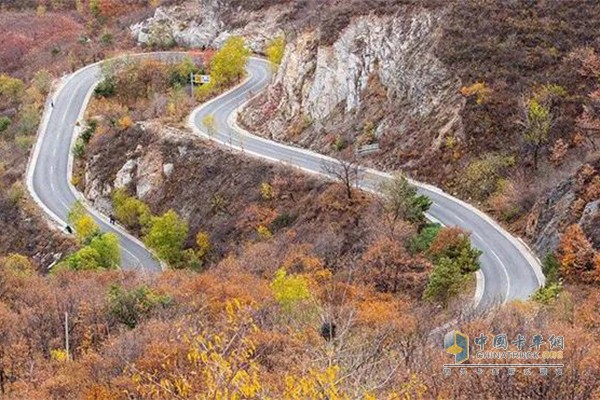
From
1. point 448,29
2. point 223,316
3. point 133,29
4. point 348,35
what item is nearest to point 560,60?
point 448,29

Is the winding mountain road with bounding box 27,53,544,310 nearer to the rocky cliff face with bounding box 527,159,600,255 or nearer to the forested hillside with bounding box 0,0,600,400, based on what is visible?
the forested hillside with bounding box 0,0,600,400

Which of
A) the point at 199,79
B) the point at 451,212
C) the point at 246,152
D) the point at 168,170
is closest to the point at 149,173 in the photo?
the point at 168,170

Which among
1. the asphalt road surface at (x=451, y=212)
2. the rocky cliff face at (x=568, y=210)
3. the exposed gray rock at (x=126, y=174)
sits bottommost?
the exposed gray rock at (x=126, y=174)

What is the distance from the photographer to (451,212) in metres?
56.2

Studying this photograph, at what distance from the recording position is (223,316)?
3303 cm

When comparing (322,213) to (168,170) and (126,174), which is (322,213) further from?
(126,174)

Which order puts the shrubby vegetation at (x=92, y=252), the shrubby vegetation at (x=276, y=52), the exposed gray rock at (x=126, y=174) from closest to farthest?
the shrubby vegetation at (x=92, y=252)
the exposed gray rock at (x=126, y=174)
the shrubby vegetation at (x=276, y=52)

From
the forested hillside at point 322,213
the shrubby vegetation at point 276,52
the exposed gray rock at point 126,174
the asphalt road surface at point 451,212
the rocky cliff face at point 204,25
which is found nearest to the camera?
the forested hillside at point 322,213

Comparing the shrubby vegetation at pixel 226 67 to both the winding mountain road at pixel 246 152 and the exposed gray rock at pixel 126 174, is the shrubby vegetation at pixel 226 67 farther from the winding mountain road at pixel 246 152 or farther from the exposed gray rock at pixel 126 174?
the exposed gray rock at pixel 126 174

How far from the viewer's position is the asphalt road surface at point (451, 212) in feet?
148

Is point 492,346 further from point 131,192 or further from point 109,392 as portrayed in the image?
point 131,192

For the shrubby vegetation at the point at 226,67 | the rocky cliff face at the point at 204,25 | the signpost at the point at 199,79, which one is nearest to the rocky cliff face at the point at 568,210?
the shrubby vegetation at the point at 226,67

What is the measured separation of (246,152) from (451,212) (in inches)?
939

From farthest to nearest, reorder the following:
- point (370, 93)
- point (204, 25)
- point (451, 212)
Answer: point (204, 25) < point (370, 93) < point (451, 212)
